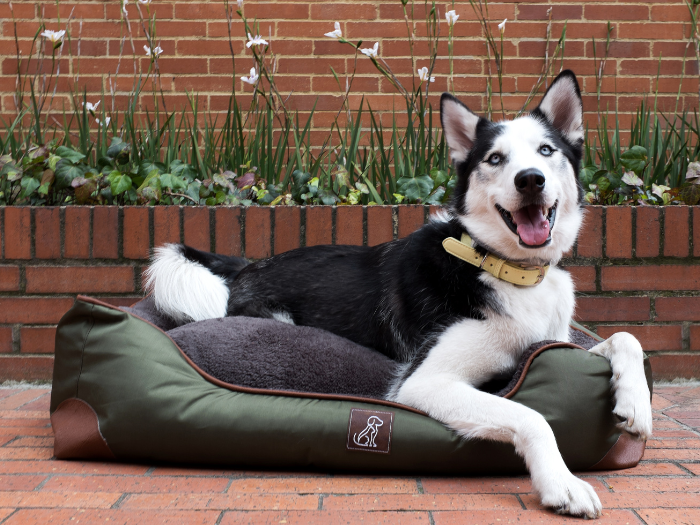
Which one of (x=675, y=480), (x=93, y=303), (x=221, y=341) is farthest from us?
(x=221, y=341)

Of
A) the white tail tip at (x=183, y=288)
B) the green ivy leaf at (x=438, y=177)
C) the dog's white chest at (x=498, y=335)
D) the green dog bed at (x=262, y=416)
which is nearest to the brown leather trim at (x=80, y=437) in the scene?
the green dog bed at (x=262, y=416)

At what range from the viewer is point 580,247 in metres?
3.16

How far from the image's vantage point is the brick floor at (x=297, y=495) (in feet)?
5.11

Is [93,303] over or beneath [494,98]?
beneath

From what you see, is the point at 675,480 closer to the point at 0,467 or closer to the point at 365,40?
the point at 0,467

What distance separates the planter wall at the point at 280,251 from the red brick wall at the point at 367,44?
6.02 ft

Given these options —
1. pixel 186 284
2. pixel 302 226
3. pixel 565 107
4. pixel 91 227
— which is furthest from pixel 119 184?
pixel 565 107

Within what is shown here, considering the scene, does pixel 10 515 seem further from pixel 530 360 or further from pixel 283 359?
pixel 530 360

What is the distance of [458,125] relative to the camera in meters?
2.54

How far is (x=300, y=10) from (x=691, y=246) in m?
3.27

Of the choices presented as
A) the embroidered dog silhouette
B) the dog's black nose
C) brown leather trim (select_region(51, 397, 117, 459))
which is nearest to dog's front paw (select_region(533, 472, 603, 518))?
the embroidered dog silhouette

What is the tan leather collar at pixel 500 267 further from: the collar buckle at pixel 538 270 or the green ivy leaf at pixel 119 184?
the green ivy leaf at pixel 119 184

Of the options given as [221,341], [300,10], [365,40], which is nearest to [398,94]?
[365,40]

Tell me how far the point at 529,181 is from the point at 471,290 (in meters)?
0.44
